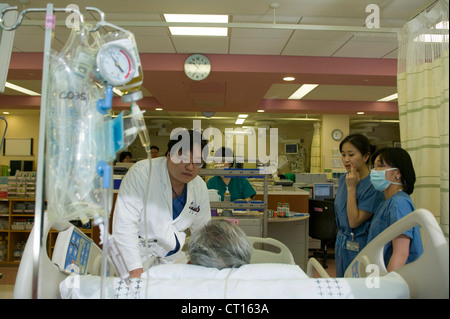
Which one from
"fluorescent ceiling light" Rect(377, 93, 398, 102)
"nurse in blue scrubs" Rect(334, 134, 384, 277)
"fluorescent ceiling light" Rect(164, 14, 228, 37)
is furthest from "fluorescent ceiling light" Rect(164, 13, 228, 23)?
"fluorescent ceiling light" Rect(377, 93, 398, 102)

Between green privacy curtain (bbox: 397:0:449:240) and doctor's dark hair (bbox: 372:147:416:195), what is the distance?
0.66ft

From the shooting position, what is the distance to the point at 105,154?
0.87 m

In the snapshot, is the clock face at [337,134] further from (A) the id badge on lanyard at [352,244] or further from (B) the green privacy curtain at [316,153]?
(A) the id badge on lanyard at [352,244]

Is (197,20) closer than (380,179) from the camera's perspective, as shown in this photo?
No

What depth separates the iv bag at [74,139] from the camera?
2.72ft

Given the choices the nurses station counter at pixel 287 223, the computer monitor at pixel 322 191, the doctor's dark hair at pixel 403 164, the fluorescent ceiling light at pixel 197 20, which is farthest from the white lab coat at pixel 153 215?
the computer monitor at pixel 322 191

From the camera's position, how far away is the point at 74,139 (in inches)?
33.2

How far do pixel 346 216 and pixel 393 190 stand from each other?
45cm

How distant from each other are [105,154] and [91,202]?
5.0 inches

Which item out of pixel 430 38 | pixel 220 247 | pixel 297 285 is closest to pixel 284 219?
pixel 430 38

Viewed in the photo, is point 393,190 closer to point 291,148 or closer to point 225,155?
point 225,155

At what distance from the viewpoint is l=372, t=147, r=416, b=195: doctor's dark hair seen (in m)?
1.74

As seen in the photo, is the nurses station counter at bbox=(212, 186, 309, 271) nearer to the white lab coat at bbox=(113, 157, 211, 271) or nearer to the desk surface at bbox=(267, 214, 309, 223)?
the desk surface at bbox=(267, 214, 309, 223)

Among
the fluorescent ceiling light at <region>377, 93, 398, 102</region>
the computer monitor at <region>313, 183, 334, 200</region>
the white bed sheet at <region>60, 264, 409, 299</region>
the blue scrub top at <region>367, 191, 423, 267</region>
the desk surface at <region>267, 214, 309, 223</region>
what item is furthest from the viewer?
the fluorescent ceiling light at <region>377, 93, 398, 102</region>
